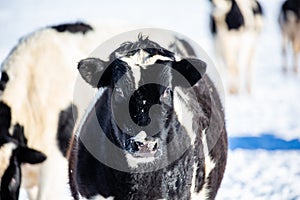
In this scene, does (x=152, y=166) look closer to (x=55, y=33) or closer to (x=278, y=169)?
(x=55, y=33)

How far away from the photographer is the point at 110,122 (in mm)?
3000

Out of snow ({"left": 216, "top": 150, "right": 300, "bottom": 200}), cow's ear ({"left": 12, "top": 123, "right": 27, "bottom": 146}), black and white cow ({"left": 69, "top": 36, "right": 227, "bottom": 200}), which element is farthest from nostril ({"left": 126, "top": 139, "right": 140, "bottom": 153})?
snow ({"left": 216, "top": 150, "right": 300, "bottom": 200})

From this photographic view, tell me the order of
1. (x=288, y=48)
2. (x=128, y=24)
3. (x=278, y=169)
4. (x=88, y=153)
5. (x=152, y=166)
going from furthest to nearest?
(x=288, y=48)
(x=278, y=169)
(x=128, y=24)
(x=88, y=153)
(x=152, y=166)

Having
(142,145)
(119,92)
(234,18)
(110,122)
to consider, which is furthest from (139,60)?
(234,18)

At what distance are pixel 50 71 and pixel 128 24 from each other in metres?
0.88

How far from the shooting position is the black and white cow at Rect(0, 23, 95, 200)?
415 centimetres

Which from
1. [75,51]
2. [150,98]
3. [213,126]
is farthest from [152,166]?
[75,51]

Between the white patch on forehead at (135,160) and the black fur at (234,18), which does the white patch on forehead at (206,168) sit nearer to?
the white patch on forehead at (135,160)

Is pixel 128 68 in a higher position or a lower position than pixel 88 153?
higher

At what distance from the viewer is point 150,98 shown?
108 inches

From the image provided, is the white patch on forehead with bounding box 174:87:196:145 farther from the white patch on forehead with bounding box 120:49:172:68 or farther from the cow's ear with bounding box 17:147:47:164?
the cow's ear with bounding box 17:147:47:164

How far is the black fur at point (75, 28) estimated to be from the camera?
4637 millimetres

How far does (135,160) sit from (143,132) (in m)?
0.22

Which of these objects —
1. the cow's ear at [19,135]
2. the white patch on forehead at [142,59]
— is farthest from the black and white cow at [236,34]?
the white patch on forehead at [142,59]
